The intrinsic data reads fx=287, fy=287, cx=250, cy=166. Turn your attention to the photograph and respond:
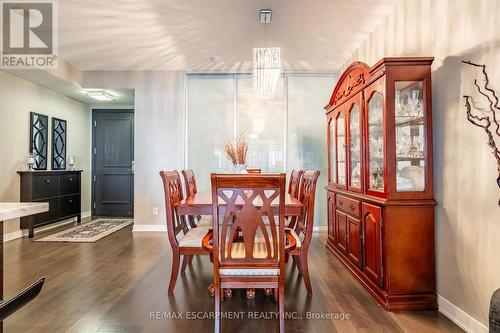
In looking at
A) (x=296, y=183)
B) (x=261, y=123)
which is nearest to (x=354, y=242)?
(x=296, y=183)

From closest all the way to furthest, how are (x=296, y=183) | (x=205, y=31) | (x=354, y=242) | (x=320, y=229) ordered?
(x=354, y=242) → (x=296, y=183) → (x=205, y=31) → (x=320, y=229)

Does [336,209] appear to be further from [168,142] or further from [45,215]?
[45,215]

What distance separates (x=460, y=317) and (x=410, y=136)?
1.36 meters

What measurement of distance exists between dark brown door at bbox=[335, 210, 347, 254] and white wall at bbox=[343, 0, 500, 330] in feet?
3.31

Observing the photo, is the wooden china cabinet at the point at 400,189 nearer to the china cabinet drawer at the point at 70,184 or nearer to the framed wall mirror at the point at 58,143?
the china cabinet drawer at the point at 70,184

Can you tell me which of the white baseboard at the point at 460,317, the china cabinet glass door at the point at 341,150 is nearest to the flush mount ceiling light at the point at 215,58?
the china cabinet glass door at the point at 341,150

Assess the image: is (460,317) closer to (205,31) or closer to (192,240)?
(192,240)

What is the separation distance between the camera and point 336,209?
3479 millimetres

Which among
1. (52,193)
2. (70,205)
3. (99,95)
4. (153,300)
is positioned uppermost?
(99,95)

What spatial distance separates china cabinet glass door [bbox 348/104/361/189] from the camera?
2.91 meters

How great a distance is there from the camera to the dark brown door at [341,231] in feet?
10.3

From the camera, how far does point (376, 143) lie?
2.54 meters

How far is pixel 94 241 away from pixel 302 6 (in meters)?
4.19

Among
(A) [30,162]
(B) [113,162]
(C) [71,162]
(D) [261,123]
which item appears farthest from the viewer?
(B) [113,162]
